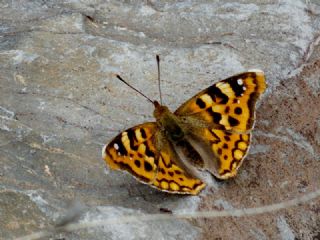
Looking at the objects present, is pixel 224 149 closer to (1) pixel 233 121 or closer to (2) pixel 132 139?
(1) pixel 233 121

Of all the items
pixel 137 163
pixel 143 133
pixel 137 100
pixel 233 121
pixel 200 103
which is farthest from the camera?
pixel 137 100

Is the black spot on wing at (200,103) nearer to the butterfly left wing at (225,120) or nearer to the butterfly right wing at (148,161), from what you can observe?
the butterfly left wing at (225,120)

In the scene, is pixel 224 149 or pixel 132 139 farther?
pixel 224 149

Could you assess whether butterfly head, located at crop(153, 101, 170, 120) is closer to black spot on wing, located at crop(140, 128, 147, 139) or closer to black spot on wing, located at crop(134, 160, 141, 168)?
black spot on wing, located at crop(140, 128, 147, 139)

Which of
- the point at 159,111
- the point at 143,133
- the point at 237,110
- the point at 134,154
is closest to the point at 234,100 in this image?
the point at 237,110

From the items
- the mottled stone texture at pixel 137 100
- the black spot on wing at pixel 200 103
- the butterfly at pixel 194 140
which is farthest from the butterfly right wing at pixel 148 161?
the black spot on wing at pixel 200 103

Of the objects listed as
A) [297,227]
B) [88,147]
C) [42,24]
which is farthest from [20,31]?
[297,227]
